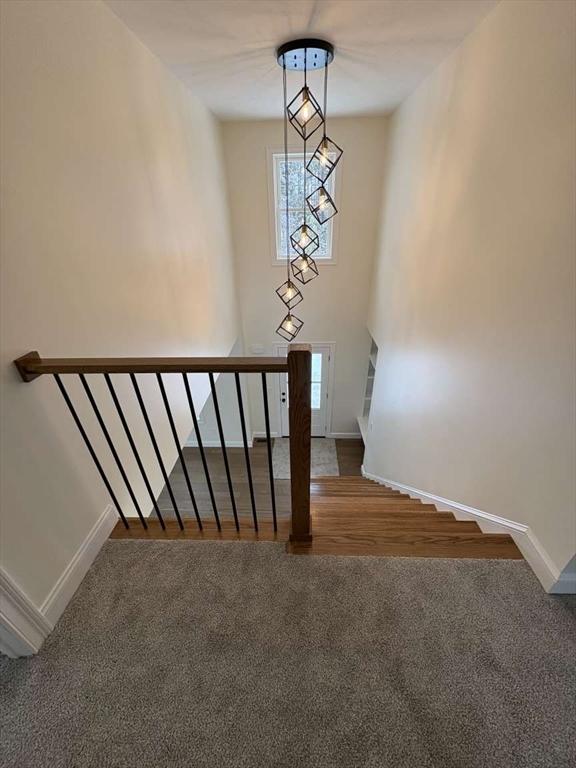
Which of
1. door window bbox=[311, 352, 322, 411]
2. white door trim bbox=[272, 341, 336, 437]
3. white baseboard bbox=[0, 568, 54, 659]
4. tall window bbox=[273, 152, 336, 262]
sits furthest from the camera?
door window bbox=[311, 352, 322, 411]

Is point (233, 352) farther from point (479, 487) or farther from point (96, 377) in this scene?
point (479, 487)

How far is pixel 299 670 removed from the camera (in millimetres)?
1259

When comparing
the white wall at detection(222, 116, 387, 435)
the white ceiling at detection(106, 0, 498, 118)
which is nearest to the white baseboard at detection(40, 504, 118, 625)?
the white ceiling at detection(106, 0, 498, 118)

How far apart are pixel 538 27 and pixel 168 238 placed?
2.28m

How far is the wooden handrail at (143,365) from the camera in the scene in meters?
1.25

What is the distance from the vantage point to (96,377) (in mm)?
1712

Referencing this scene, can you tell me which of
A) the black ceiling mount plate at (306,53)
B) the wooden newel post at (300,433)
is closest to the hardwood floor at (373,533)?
the wooden newel post at (300,433)

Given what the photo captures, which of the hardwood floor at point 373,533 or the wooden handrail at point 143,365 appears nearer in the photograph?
the wooden handrail at point 143,365

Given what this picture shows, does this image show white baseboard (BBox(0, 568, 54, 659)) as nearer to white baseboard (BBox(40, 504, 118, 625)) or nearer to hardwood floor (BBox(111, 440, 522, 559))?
white baseboard (BBox(40, 504, 118, 625))

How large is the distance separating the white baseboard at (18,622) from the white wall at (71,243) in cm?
4

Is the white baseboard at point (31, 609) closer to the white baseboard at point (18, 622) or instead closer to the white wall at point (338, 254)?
the white baseboard at point (18, 622)

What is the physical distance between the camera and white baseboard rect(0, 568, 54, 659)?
3.97 ft

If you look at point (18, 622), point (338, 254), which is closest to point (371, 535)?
point (18, 622)

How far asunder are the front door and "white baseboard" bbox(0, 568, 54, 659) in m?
4.27
